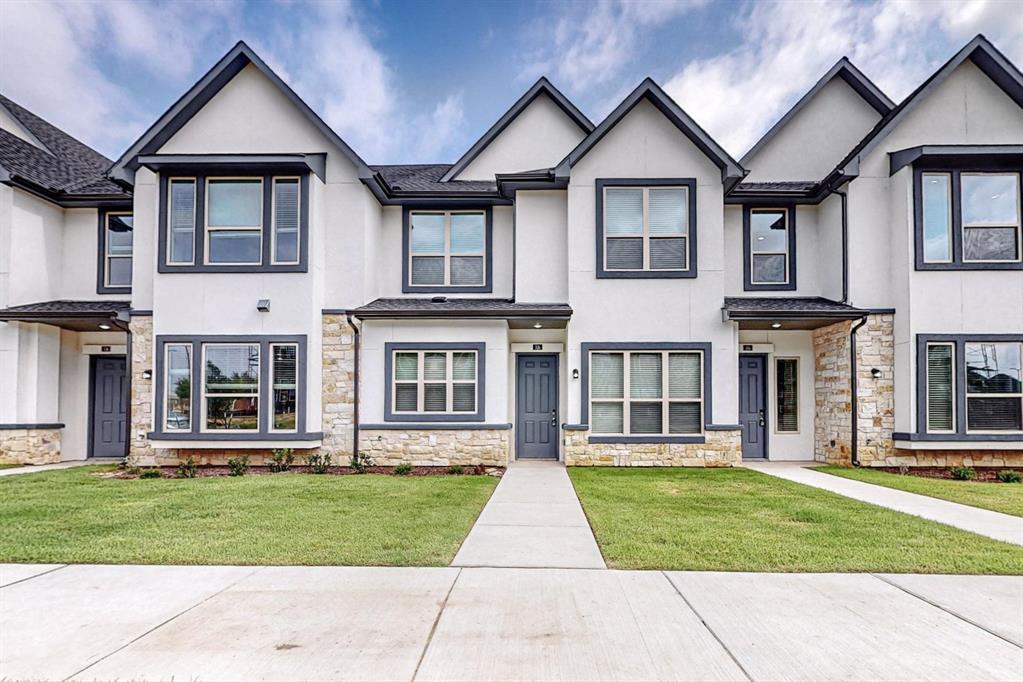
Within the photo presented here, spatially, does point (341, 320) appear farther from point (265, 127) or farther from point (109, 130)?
point (109, 130)

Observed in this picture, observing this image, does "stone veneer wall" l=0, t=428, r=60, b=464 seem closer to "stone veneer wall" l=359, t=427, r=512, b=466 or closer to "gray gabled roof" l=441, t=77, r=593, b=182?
"stone veneer wall" l=359, t=427, r=512, b=466

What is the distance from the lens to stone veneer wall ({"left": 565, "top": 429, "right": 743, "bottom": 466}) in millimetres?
12086

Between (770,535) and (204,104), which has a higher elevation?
(204,104)

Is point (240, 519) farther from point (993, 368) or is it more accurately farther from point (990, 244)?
point (990, 244)

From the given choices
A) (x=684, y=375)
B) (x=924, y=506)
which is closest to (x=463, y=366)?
(x=684, y=375)

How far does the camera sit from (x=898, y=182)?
39.1 feet

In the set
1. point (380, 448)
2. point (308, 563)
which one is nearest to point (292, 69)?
point (380, 448)

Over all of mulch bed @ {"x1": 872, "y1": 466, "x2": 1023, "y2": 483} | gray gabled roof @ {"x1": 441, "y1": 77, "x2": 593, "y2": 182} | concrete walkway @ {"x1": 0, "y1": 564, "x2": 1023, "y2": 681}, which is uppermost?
gray gabled roof @ {"x1": 441, "y1": 77, "x2": 593, "y2": 182}

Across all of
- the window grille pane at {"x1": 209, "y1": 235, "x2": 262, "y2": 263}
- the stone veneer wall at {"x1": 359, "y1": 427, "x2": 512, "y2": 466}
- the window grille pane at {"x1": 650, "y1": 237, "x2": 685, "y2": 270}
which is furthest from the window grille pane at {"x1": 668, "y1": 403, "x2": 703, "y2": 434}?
the window grille pane at {"x1": 209, "y1": 235, "x2": 262, "y2": 263}

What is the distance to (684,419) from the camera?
1219 centimetres

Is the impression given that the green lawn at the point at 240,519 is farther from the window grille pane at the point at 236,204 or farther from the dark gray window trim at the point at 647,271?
the window grille pane at the point at 236,204

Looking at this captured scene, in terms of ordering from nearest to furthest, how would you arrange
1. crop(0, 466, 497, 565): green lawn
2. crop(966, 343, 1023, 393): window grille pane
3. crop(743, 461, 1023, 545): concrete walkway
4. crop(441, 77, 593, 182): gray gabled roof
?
1. crop(0, 466, 497, 565): green lawn
2. crop(743, 461, 1023, 545): concrete walkway
3. crop(966, 343, 1023, 393): window grille pane
4. crop(441, 77, 593, 182): gray gabled roof

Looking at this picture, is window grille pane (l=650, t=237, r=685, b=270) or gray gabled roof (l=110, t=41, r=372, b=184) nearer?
gray gabled roof (l=110, t=41, r=372, b=184)

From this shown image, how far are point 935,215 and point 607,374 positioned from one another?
7.13 meters
